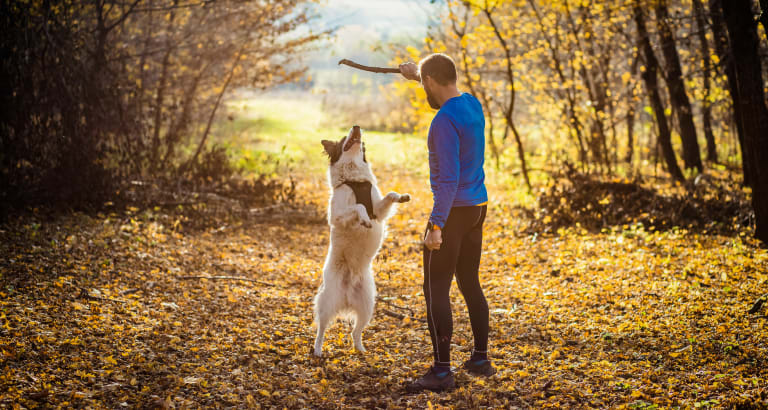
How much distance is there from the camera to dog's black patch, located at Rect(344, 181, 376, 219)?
4797 mm

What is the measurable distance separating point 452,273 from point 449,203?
609 millimetres

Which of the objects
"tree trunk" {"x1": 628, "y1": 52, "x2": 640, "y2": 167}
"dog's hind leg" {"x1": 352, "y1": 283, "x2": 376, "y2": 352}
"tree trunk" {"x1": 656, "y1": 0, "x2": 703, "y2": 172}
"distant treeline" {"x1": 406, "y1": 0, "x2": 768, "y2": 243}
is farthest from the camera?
"tree trunk" {"x1": 628, "y1": 52, "x2": 640, "y2": 167}

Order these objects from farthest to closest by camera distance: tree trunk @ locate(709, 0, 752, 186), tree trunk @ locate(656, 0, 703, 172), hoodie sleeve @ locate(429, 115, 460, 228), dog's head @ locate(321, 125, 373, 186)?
tree trunk @ locate(656, 0, 703, 172) → tree trunk @ locate(709, 0, 752, 186) → dog's head @ locate(321, 125, 373, 186) → hoodie sleeve @ locate(429, 115, 460, 228)

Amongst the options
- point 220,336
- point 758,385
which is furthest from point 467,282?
point 220,336

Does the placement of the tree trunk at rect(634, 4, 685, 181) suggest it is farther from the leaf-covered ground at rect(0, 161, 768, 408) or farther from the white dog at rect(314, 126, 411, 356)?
the white dog at rect(314, 126, 411, 356)

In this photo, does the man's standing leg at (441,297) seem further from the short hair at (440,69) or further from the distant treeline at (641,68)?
the distant treeline at (641,68)

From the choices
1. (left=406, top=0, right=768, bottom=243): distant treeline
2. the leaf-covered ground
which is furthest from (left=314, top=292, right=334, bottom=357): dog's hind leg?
(left=406, top=0, right=768, bottom=243): distant treeline

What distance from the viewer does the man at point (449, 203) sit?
12.2 feet

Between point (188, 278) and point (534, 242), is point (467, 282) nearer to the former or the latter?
point (188, 278)

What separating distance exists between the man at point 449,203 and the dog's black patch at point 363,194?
38.9 inches

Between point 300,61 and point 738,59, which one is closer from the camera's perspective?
point 738,59

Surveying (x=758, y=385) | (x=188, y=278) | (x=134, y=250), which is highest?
(x=134, y=250)

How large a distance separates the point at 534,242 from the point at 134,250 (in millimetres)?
6621

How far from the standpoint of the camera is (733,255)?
22.8ft
